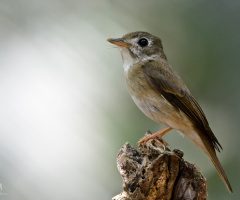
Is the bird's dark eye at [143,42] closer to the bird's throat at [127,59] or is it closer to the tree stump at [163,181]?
the bird's throat at [127,59]

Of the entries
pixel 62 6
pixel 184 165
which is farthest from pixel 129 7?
pixel 184 165

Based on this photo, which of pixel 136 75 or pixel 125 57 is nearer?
pixel 136 75

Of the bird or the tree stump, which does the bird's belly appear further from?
the tree stump

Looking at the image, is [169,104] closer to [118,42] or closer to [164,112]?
[164,112]

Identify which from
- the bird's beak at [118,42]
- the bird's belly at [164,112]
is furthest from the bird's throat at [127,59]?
the bird's belly at [164,112]

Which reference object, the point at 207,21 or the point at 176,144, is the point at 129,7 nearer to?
the point at 207,21

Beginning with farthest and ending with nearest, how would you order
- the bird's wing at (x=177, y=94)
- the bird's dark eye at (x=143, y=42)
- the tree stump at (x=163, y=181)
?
the bird's dark eye at (x=143, y=42), the bird's wing at (x=177, y=94), the tree stump at (x=163, y=181)
